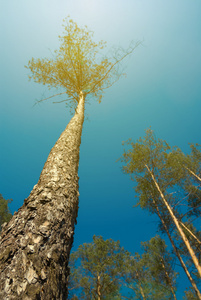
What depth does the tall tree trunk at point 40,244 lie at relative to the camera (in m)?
0.91

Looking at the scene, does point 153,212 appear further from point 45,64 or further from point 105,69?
point 45,64

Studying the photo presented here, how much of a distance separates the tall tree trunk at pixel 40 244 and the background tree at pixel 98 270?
14.4m

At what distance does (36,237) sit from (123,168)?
10560 millimetres

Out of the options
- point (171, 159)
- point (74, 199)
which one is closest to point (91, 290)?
point (171, 159)

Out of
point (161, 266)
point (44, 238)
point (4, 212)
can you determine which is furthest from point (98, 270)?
point (44, 238)

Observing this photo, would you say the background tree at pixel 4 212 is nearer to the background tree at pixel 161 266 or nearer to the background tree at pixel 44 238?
the background tree at pixel 161 266

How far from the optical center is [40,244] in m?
1.15

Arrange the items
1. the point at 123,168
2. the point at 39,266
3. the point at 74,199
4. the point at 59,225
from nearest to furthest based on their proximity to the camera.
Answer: the point at 39,266 → the point at 59,225 → the point at 74,199 → the point at 123,168

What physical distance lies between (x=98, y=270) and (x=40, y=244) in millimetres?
14880

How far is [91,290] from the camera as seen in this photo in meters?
12.9

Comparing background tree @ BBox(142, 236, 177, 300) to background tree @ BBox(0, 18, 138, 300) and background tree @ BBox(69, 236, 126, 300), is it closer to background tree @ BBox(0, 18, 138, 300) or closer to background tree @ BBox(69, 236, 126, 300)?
background tree @ BBox(69, 236, 126, 300)

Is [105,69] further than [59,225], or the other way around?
[105,69]

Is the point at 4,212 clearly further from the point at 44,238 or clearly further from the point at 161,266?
the point at 44,238

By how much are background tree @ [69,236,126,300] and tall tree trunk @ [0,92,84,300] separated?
47.4 feet
